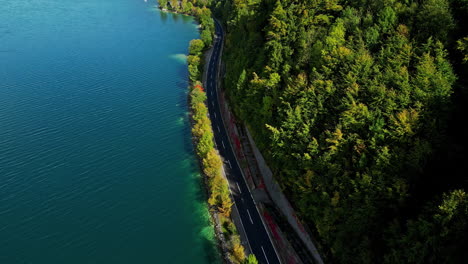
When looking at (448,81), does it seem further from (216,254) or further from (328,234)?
(216,254)

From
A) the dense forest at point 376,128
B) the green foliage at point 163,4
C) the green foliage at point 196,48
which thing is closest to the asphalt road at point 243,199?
the dense forest at point 376,128

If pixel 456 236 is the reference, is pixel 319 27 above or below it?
above

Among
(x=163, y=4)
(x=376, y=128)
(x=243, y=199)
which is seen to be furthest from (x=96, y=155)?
(x=163, y=4)

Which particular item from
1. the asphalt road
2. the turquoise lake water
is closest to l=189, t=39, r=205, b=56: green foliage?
the turquoise lake water

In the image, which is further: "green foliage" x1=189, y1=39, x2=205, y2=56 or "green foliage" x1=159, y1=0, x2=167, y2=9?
"green foliage" x1=159, y1=0, x2=167, y2=9

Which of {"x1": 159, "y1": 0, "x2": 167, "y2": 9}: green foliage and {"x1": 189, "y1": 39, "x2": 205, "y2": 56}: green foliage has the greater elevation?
{"x1": 159, "y1": 0, "x2": 167, "y2": 9}: green foliage

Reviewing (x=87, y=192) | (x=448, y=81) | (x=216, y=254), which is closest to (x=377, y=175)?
(x=448, y=81)

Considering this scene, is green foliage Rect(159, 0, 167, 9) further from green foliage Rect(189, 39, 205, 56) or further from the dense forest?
the dense forest
